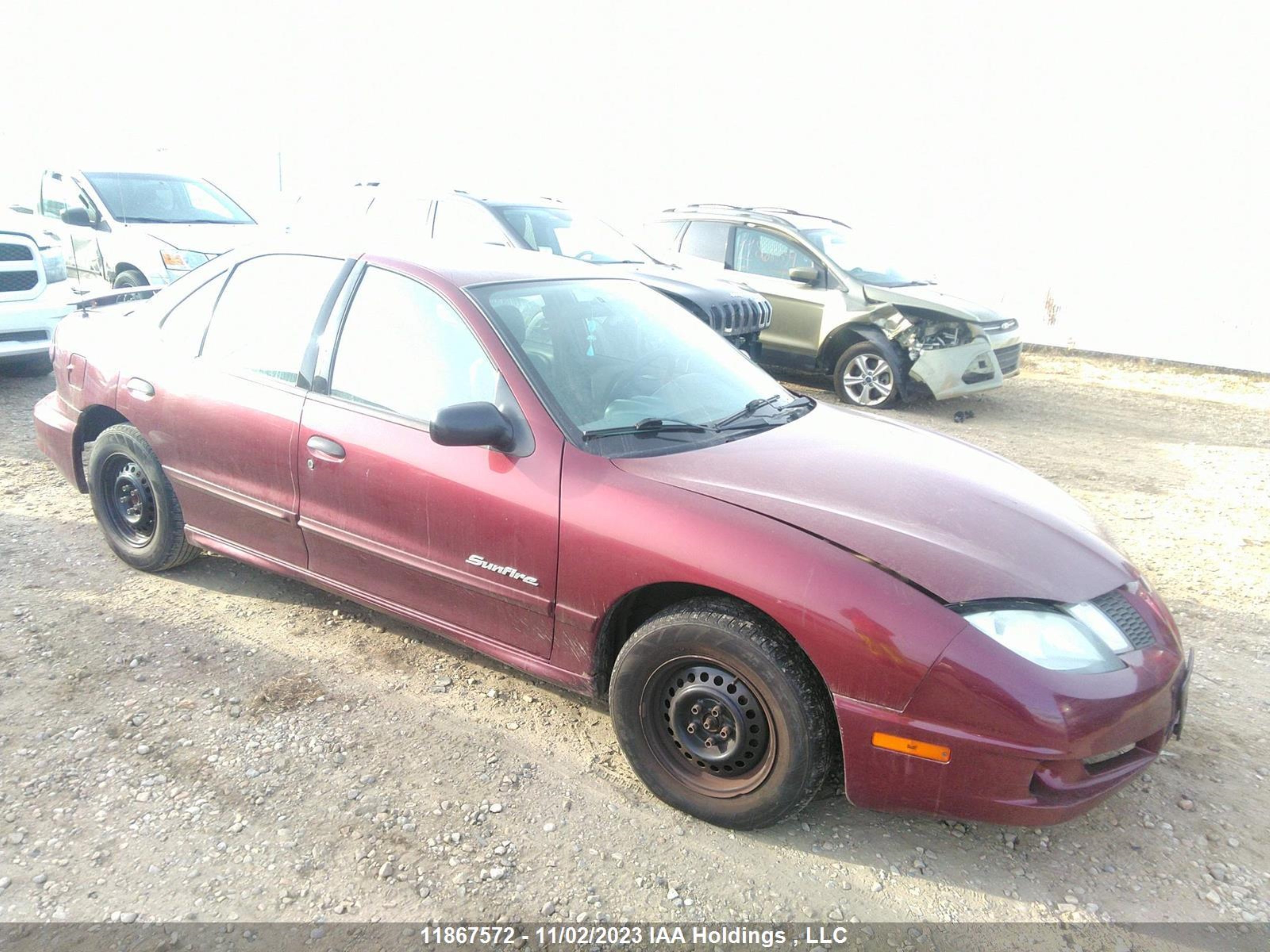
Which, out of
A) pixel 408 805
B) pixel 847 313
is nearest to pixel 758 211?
pixel 847 313

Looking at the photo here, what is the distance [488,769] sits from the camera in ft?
10.2

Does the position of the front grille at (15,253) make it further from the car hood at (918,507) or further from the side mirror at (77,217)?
the car hood at (918,507)

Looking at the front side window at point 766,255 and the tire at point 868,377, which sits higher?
the front side window at point 766,255

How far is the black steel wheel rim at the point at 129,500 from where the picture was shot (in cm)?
427

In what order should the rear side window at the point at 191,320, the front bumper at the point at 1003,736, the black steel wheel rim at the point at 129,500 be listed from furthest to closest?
1. the black steel wheel rim at the point at 129,500
2. the rear side window at the point at 191,320
3. the front bumper at the point at 1003,736

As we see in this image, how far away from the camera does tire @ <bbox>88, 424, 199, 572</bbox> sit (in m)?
4.16

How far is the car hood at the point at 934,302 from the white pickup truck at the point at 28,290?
22.5 feet

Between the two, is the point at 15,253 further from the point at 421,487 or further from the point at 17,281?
the point at 421,487

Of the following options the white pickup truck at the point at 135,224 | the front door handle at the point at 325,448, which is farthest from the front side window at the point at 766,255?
the front door handle at the point at 325,448

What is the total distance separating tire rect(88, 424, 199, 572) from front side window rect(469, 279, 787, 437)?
187cm

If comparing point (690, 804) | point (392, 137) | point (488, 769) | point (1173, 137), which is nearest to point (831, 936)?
point (690, 804)

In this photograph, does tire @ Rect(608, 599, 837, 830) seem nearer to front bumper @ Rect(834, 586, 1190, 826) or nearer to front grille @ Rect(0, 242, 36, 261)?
front bumper @ Rect(834, 586, 1190, 826)

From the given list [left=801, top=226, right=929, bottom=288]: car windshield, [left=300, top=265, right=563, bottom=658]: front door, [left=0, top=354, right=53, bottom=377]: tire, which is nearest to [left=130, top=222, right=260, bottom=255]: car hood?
[left=0, top=354, right=53, bottom=377]: tire

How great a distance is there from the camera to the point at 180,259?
854cm
